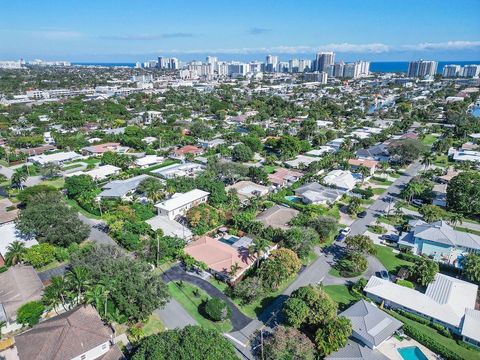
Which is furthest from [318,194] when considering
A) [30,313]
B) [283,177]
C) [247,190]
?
[30,313]

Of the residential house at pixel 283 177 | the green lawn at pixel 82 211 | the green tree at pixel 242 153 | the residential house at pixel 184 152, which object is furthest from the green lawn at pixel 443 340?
the residential house at pixel 184 152

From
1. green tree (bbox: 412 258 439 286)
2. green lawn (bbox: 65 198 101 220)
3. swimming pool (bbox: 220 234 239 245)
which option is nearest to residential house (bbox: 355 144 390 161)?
green tree (bbox: 412 258 439 286)

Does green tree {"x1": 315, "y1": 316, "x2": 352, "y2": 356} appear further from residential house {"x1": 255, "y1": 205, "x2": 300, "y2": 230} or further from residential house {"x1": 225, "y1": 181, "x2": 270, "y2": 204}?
residential house {"x1": 225, "y1": 181, "x2": 270, "y2": 204}

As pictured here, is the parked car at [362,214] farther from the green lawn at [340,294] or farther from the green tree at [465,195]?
the green lawn at [340,294]

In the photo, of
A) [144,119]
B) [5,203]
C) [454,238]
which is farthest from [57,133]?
[454,238]

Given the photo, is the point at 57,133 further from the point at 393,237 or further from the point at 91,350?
the point at 393,237
